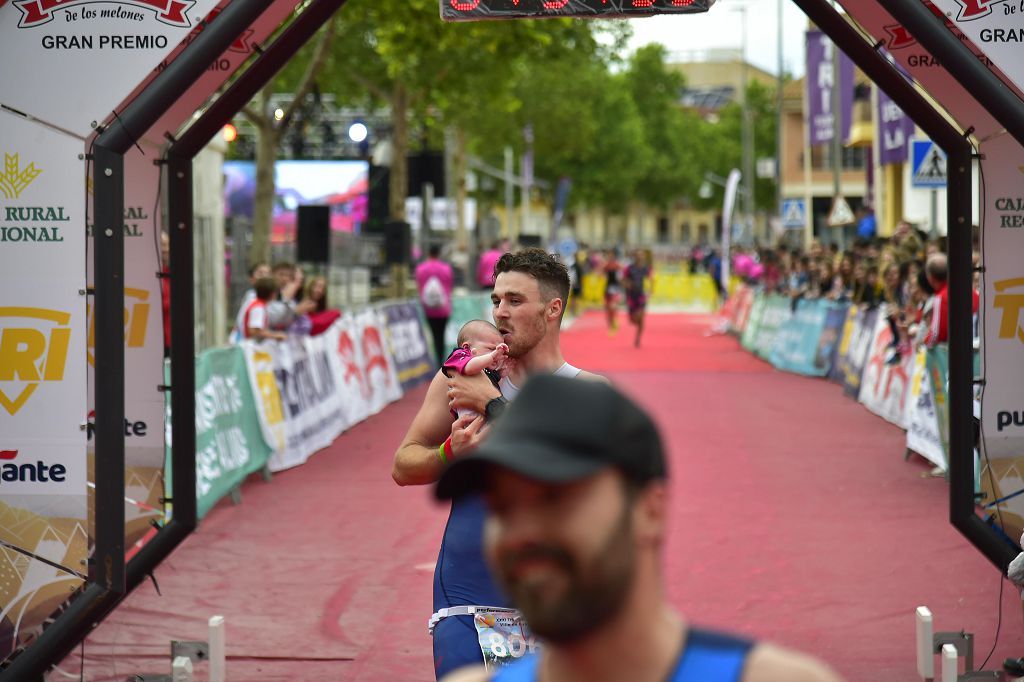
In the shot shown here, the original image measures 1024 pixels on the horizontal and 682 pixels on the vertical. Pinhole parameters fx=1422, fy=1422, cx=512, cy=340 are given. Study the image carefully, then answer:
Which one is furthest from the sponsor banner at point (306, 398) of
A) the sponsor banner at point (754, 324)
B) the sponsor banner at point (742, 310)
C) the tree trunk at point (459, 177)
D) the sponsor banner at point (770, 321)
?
the tree trunk at point (459, 177)

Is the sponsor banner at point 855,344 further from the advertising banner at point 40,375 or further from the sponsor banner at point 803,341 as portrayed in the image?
the advertising banner at point 40,375

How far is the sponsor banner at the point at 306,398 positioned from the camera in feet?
45.1

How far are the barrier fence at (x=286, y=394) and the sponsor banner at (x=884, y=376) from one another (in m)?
6.13

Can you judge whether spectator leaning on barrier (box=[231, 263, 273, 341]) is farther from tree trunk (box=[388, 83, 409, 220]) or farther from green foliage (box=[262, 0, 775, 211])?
tree trunk (box=[388, 83, 409, 220])

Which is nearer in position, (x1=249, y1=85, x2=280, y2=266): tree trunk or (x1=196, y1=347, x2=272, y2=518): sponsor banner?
(x1=196, y1=347, x2=272, y2=518): sponsor banner

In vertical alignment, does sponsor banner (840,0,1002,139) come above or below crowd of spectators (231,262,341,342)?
above

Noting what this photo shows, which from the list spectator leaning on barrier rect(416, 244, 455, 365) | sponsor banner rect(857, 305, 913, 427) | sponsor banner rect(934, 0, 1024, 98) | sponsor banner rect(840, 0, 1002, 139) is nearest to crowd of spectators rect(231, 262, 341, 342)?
spectator leaning on barrier rect(416, 244, 455, 365)

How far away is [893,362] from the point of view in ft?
49.1

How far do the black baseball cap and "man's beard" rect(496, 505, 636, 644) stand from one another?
3.5 inches

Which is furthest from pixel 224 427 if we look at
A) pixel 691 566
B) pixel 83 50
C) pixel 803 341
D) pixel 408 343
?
pixel 803 341

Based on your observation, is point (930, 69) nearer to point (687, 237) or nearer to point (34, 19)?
point (34, 19)

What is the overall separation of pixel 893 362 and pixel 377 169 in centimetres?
2825

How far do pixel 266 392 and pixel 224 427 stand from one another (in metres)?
1.46

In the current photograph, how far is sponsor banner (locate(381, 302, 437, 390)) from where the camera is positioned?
20672mm
